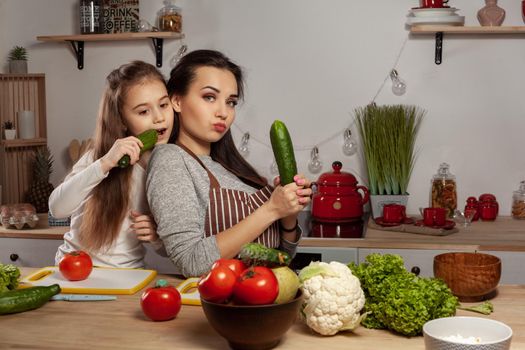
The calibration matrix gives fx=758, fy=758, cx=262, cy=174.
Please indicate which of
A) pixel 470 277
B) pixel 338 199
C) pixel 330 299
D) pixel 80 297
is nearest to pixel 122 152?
pixel 80 297

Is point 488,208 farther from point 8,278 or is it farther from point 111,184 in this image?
point 8,278

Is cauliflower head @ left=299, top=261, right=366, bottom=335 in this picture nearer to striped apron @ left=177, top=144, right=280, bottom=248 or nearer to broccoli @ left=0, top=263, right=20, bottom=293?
striped apron @ left=177, top=144, right=280, bottom=248

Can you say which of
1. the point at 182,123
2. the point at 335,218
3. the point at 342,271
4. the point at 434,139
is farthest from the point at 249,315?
the point at 434,139

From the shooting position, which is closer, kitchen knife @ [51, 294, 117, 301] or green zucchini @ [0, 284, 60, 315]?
green zucchini @ [0, 284, 60, 315]

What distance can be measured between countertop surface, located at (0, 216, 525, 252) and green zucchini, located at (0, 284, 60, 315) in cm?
153

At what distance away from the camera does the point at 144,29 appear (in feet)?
12.4

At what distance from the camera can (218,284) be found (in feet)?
4.63

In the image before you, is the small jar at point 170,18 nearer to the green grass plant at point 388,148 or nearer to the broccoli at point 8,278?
the green grass plant at point 388,148

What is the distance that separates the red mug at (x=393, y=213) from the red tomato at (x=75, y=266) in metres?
1.70

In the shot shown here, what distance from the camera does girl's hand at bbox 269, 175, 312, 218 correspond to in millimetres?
1954

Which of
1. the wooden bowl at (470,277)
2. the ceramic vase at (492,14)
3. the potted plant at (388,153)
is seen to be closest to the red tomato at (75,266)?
the wooden bowl at (470,277)

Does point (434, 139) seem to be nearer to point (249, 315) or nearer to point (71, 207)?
point (71, 207)

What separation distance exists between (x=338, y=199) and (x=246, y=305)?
2.02 metres

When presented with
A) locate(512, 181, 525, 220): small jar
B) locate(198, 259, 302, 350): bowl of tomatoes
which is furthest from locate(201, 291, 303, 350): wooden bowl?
locate(512, 181, 525, 220): small jar
